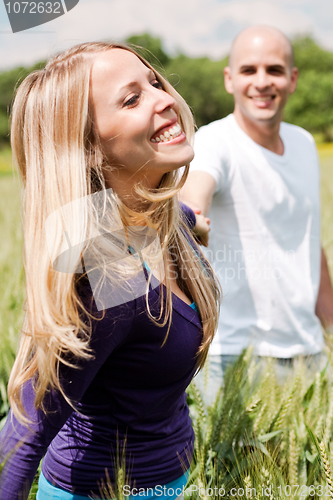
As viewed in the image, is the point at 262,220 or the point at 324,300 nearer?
the point at 262,220

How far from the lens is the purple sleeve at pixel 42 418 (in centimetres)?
63

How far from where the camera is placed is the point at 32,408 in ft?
2.10

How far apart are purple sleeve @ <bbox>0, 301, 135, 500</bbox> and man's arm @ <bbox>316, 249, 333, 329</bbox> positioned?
124 cm

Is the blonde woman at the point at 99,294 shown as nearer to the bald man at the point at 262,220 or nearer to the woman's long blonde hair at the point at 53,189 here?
the woman's long blonde hair at the point at 53,189

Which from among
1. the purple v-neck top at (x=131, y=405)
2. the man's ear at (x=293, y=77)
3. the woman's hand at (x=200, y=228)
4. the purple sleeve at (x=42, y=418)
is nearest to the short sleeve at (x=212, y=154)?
the woman's hand at (x=200, y=228)

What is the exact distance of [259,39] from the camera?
5.28 feet

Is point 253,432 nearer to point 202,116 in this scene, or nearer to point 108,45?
point 108,45

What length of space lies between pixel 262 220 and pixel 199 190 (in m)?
0.33

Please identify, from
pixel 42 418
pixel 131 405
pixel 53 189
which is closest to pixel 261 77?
pixel 53 189

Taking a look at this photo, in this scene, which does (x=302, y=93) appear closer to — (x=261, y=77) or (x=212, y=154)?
(x=261, y=77)

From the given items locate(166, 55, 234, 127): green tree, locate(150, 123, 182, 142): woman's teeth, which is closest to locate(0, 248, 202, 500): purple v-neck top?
locate(150, 123, 182, 142): woman's teeth

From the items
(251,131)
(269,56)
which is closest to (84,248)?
(251,131)

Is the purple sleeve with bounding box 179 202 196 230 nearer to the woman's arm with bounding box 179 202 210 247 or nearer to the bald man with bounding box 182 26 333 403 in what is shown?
the woman's arm with bounding box 179 202 210 247

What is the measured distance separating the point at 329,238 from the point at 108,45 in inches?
86.2
